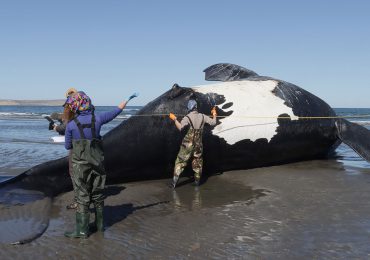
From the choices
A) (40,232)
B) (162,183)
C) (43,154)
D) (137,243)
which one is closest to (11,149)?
(43,154)

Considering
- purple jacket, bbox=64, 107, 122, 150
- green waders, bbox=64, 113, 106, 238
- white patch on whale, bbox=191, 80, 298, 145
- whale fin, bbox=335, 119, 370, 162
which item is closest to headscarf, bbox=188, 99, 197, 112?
white patch on whale, bbox=191, 80, 298, 145

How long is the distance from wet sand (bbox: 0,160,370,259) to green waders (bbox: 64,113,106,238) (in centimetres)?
23


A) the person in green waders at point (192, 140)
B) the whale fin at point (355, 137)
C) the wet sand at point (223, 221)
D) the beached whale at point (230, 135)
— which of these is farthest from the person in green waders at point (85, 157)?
the whale fin at point (355, 137)

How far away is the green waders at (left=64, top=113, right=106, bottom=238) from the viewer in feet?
17.9

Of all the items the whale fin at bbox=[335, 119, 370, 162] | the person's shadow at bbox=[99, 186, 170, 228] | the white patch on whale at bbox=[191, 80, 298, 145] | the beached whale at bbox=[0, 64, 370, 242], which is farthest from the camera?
the whale fin at bbox=[335, 119, 370, 162]

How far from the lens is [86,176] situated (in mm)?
5613

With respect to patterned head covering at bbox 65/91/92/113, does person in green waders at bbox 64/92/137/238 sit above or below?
below

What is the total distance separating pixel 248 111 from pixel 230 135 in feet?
2.51

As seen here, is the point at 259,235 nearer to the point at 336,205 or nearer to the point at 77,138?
the point at 336,205

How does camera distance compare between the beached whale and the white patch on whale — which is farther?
the white patch on whale

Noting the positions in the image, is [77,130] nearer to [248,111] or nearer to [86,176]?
[86,176]

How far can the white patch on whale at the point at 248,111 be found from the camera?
31.3ft

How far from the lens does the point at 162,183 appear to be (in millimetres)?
8758

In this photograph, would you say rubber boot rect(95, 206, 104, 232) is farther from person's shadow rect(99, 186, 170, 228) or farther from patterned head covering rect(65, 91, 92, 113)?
patterned head covering rect(65, 91, 92, 113)
